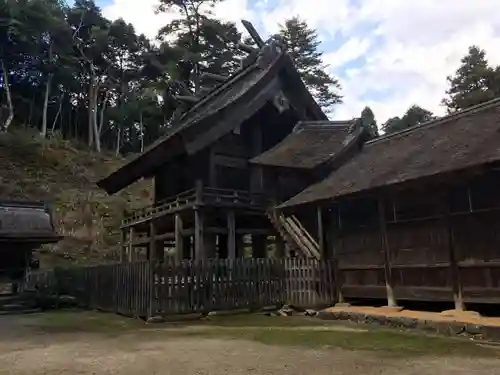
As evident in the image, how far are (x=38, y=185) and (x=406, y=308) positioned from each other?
31.2 metres

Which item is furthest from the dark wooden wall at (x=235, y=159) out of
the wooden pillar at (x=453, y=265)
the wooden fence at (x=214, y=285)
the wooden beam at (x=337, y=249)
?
the wooden pillar at (x=453, y=265)

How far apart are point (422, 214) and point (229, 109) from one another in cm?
1025

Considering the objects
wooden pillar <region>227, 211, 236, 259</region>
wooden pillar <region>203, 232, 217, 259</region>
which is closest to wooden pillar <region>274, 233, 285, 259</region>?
wooden pillar <region>227, 211, 236, 259</region>

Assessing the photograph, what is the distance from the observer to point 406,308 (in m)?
11.9

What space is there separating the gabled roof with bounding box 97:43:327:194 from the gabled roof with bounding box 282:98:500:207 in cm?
572

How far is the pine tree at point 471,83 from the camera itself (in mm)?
37906

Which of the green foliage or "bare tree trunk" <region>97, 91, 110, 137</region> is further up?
"bare tree trunk" <region>97, 91, 110, 137</region>

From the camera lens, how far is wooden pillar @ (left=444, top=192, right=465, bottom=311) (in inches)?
398

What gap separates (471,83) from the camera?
40625mm

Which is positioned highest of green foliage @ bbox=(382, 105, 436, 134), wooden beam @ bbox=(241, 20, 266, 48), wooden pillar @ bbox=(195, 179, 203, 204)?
green foliage @ bbox=(382, 105, 436, 134)

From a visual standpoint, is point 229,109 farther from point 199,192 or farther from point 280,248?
point 280,248

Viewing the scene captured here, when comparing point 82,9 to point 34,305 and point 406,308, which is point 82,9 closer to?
point 34,305

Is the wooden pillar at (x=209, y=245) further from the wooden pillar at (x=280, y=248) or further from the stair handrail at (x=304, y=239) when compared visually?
the stair handrail at (x=304, y=239)

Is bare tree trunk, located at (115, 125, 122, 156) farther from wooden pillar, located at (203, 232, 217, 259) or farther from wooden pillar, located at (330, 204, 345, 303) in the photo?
wooden pillar, located at (330, 204, 345, 303)
